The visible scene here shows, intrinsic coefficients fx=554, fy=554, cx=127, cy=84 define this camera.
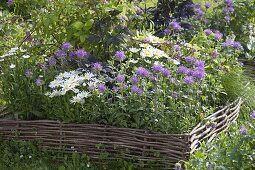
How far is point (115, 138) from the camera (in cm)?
397

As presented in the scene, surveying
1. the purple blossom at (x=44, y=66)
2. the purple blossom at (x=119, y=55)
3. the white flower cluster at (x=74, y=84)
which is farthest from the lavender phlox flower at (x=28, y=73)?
the purple blossom at (x=119, y=55)

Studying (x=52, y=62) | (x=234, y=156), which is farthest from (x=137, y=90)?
(x=234, y=156)

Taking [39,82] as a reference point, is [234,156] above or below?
above

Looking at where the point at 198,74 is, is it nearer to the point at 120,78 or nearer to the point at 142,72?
the point at 142,72

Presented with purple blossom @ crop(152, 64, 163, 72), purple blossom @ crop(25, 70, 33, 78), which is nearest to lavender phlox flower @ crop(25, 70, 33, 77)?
purple blossom @ crop(25, 70, 33, 78)

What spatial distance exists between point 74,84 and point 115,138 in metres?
0.49

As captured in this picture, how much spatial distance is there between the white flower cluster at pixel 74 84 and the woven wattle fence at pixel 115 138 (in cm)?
24

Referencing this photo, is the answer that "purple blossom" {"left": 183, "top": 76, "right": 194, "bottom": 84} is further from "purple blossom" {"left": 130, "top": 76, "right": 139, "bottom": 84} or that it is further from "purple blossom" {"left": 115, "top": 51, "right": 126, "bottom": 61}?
"purple blossom" {"left": 115, "top": 51, "right": 126, "bottom": 61}

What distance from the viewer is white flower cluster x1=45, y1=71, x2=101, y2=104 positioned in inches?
154

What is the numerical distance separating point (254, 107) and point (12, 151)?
216cm

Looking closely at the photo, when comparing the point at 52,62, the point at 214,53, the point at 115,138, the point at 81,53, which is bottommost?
the point at 115,138

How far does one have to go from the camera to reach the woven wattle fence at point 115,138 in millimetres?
3885

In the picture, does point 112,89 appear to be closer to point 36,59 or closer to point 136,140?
point 136,140

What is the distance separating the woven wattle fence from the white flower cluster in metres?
0.24
